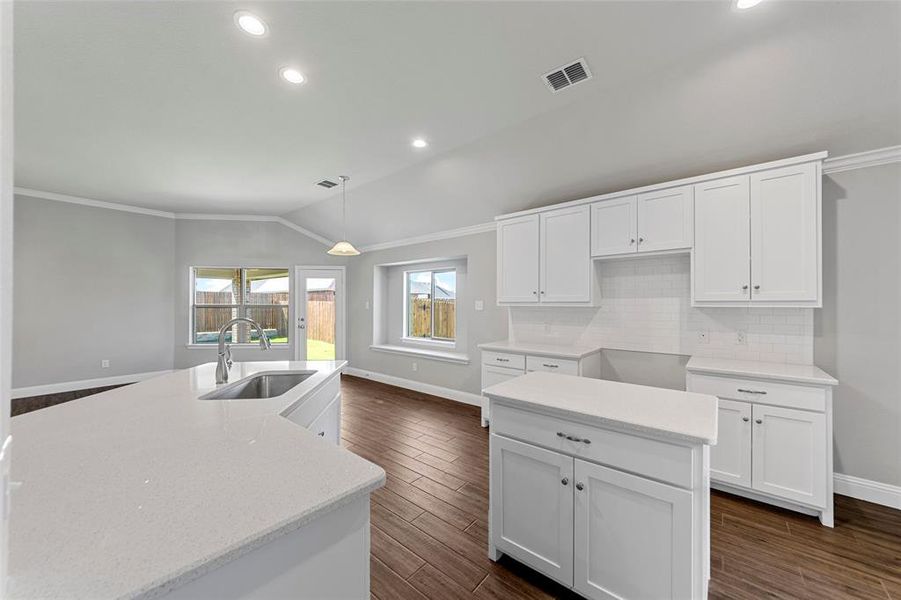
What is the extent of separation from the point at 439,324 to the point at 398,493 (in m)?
3.29

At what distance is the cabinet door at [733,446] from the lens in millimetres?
2365

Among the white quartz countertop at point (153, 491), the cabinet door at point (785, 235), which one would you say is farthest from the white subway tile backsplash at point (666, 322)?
the white quartz countertop at point (153, 491)

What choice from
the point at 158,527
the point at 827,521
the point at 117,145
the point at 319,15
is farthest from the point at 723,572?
the point at 117,145

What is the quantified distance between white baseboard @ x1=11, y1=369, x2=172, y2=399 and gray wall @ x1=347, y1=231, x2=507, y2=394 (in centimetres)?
329

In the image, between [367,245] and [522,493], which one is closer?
[522,493]

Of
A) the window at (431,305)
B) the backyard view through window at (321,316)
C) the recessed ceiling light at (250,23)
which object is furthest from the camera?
the backyard view through window at (321,316)

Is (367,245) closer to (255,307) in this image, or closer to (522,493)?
(255,307)

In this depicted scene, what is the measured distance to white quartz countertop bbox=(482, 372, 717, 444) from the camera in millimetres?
1320

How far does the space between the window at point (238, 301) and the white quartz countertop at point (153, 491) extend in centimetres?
508

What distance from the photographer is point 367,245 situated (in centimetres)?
619

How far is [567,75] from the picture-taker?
2.27 meters

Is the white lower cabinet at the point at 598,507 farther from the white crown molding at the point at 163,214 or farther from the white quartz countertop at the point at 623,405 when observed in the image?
the white crown molding at the point at 163,214

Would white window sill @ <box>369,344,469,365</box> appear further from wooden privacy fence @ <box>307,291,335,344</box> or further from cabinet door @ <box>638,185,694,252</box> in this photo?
cabinet door @ <box>638,185,694,252</box>

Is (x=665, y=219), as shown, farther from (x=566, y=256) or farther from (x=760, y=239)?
(x=566, y=256)
